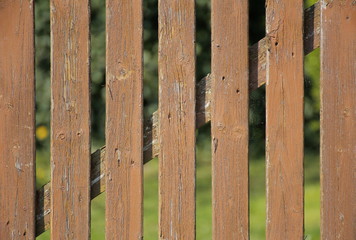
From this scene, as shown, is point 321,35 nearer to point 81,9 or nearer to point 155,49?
point 81,9

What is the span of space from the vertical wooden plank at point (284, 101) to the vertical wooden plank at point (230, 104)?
0.35 ft

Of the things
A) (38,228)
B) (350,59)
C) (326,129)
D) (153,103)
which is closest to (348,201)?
(326,129)

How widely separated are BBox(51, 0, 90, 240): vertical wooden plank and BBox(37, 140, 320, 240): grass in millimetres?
2217

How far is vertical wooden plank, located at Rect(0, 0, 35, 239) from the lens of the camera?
3305 millimetres

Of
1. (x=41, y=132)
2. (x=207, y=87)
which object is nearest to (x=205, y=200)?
(x=41, y=132)

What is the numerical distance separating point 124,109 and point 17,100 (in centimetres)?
48

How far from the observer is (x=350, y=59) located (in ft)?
10.7

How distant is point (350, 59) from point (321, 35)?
0.53 ft

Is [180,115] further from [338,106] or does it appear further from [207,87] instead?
[338,106]

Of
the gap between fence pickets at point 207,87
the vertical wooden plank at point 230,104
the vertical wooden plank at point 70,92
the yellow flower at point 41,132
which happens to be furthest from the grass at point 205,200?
the vertical wooden plank at point 70,92

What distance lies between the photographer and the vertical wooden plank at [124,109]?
127 inches

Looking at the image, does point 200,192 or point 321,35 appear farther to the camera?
point 200,192

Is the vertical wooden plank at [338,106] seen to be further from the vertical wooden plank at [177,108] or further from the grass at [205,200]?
the grass at [205,200]

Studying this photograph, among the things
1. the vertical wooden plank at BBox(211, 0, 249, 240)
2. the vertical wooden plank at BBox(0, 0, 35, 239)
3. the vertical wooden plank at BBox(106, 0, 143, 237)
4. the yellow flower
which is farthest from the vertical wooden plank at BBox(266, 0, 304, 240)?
the yellow flower
